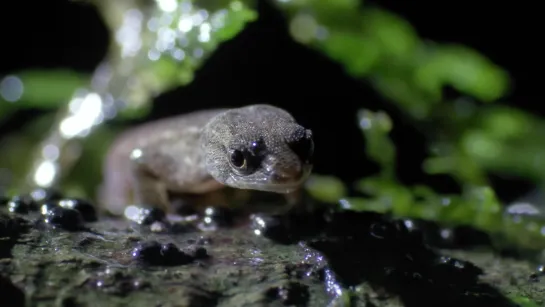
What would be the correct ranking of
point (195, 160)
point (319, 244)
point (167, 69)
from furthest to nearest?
point (167, 69), point (195, 160), point (319, 244)

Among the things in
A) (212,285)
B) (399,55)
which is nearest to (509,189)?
(399,55)

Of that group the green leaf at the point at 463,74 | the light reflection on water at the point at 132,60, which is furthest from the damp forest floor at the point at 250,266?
the green leaf at the point at 463,74

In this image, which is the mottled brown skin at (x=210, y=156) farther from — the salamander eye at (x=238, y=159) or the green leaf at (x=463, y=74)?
the green leaf at (x=463, y=74)

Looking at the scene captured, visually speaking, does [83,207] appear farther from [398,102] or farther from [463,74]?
[463,74]

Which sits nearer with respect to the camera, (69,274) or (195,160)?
(69,274)

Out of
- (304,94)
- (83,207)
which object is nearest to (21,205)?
(83,207)

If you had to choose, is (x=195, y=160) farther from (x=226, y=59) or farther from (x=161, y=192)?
(x=226, y=59)
